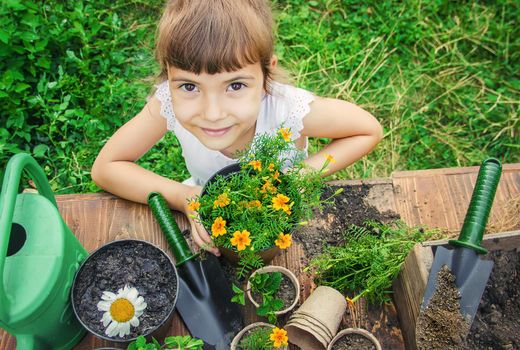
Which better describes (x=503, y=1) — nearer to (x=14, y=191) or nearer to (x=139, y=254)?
(x=139, y=254)

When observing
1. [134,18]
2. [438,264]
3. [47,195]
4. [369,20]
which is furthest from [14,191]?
[369,20]

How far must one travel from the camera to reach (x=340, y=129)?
1.48 m

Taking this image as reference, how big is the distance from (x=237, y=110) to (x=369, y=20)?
165cm

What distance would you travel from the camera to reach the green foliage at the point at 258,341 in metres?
1.07

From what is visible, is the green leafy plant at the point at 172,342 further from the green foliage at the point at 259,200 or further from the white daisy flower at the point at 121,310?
the green foliage at the point at 259,200

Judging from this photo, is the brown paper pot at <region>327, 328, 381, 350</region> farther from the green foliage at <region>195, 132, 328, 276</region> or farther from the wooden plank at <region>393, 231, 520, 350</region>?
the green foliage at <region>195, 132, 328, 276</region>

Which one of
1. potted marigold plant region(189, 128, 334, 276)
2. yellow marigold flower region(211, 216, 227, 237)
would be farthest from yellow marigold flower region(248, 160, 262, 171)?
yellow marigold flower region(211, 216, 227, 237)

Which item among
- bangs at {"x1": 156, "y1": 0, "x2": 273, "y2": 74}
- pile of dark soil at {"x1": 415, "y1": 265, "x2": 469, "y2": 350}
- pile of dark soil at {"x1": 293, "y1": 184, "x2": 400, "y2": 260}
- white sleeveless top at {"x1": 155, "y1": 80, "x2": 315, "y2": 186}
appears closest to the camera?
pile of dark soil at {"x1": 415, "y1": 265, "x2": 469, "y2": 350}

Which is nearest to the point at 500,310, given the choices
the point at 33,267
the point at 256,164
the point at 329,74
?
the point at 256,164

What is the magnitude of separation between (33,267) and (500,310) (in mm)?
1020

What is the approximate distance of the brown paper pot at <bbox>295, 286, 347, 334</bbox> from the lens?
1120 millimetres

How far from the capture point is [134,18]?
2.51m

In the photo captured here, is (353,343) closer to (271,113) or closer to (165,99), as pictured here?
(271,113)

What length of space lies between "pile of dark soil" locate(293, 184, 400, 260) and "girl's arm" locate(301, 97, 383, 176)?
4.0 inches
